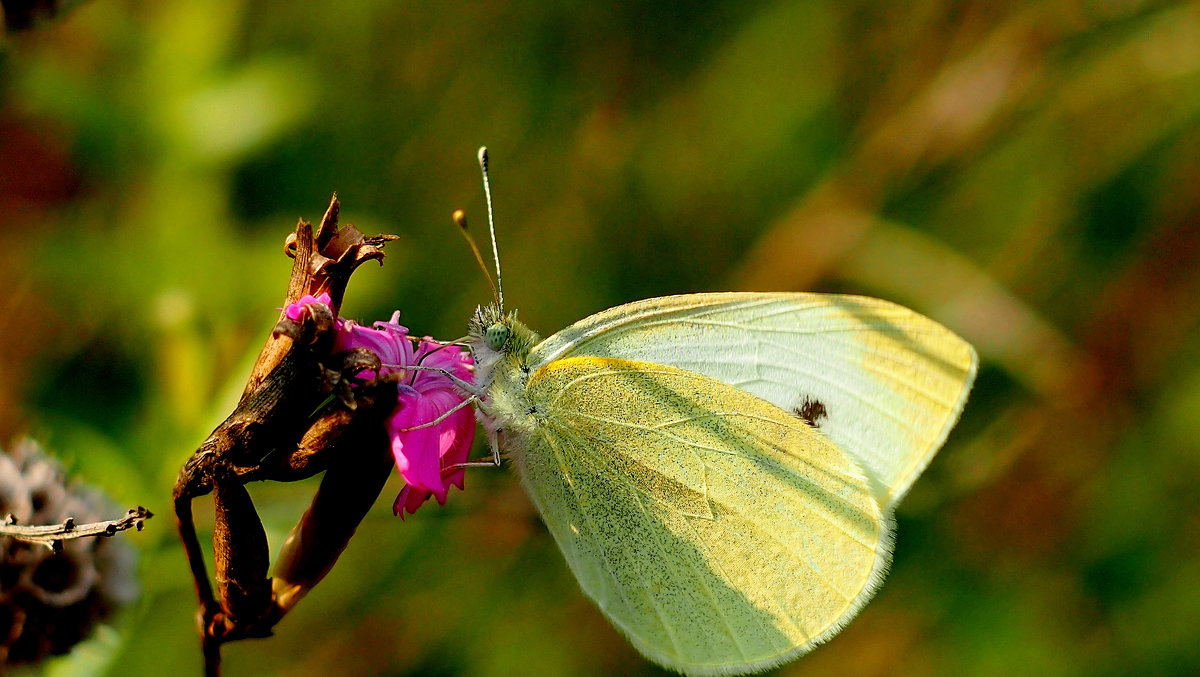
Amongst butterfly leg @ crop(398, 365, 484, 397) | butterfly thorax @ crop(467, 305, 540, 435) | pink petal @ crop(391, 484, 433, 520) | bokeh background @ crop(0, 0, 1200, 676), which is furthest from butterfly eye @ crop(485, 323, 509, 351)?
bokeh background @ crop(0, 0, 1200, 676)

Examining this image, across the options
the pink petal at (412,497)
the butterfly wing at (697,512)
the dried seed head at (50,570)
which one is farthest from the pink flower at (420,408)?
the dried seed head at (50,570)

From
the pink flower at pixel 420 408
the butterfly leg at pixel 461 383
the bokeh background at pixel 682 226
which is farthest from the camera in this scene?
the bokeh background at pixel 682 226

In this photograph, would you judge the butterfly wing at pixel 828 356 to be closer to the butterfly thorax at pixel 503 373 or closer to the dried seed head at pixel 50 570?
the butterfly thorax at pixel 503 373

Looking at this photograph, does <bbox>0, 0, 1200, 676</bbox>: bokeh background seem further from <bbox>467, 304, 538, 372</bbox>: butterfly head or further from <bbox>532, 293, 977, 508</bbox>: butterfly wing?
<bbox>532, 293, 977, 508</bbox>: butterfly wing

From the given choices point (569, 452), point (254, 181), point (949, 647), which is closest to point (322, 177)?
point (254, 181)

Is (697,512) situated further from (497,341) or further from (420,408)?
(420,408)

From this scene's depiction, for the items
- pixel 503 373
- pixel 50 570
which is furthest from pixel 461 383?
pixel 50 570

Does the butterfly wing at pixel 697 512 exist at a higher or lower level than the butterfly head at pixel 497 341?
lower
